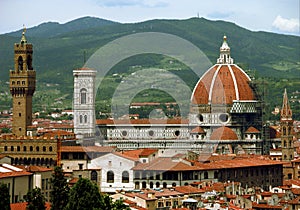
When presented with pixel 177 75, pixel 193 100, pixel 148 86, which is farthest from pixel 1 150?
pixel 177 75

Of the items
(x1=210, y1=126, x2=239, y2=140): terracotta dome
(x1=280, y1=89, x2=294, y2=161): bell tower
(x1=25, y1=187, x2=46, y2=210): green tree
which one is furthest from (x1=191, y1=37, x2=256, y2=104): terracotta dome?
(x1=25, y1=187, x2=46, y2=210): green tree

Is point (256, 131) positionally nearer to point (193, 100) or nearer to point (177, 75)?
point (193, 100)

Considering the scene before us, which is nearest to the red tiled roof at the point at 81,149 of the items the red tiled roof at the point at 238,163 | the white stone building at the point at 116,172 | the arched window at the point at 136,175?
the white stone building at the point at 116,172

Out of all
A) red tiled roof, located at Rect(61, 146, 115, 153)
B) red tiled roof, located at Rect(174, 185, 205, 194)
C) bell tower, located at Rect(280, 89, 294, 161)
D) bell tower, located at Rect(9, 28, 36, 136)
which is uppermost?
bell tower, located at Rect(9, 28, 36, 136)

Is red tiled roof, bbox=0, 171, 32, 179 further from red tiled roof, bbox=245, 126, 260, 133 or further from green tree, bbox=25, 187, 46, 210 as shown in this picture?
red tiled roof, bbox=245, 126, 260, 133

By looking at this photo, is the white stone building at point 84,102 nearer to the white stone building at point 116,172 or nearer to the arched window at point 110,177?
the white stone building at point 116,172

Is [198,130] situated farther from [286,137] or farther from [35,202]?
[35,202]

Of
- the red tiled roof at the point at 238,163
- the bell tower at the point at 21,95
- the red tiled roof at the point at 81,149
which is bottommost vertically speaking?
the red tiled roof at the point at 238,163
